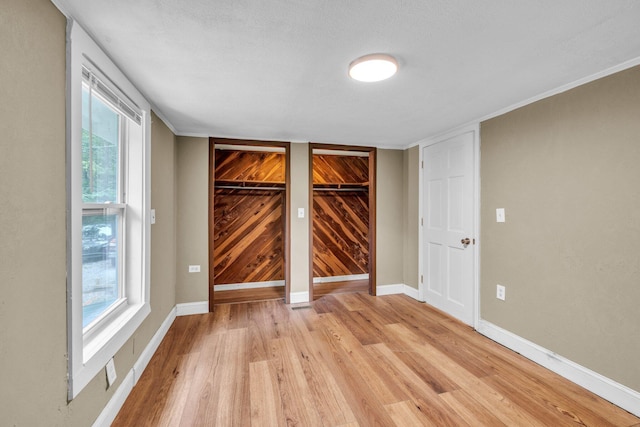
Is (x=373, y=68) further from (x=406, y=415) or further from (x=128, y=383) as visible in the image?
(x=128, y=383)

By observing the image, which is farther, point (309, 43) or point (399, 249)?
point (399, 249)

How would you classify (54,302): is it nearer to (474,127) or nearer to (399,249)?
(474,127)

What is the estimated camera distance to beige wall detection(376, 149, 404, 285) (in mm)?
3988

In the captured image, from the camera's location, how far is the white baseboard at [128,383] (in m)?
1.54

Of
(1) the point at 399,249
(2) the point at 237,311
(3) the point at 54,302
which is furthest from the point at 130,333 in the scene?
(1) the point at 399,249

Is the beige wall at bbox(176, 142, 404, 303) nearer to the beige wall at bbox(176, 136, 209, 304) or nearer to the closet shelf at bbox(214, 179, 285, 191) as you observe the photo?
the beige wall at bbox(176, 136, 209, 304)

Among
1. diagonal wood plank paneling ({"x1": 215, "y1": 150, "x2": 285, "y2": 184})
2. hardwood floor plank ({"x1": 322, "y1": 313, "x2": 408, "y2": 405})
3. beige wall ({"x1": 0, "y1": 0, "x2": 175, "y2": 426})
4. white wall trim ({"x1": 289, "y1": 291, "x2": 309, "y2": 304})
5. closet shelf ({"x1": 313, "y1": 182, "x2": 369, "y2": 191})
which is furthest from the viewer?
closet shelf ({"x1": 313, "y1": 182, "x2": 369, "y2": 191})

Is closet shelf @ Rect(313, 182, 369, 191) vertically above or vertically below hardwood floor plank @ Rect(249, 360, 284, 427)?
above

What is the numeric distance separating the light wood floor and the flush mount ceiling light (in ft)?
6.85

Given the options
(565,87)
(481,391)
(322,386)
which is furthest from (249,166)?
(481,391)

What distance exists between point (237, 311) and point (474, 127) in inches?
133

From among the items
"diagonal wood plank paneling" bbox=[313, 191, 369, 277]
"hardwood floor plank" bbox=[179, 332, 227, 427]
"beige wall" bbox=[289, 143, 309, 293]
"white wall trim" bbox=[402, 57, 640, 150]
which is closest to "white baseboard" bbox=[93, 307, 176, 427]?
"hardwood floor plank" bbox=[179, 332, 227, 427]

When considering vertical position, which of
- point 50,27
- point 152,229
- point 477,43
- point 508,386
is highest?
point 477,43

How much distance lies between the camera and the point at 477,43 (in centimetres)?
148
